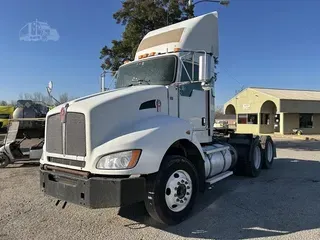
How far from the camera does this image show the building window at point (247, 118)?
1348 inches

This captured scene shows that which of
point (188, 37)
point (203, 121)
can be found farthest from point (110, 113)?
point (188, 37)

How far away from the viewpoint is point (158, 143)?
14.5ft

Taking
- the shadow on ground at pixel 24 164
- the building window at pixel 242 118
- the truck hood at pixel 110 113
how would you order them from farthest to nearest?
the building window at pixel 242 118 → the shadow on ground at pixel 24 164 → the truck hood at pixel 110 113

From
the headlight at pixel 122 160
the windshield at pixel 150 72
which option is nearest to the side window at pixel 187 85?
the windshield at pixel 150 72

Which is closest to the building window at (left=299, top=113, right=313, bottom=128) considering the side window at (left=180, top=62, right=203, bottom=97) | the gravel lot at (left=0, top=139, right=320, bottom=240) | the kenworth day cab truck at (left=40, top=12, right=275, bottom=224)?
the gravel lot at (left=0, top=139, right=320, bottom=240)

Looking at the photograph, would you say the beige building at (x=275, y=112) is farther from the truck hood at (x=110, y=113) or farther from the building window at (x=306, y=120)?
the truck hood at (x=110, y=113)

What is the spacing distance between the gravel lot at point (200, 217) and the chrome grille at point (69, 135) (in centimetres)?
120

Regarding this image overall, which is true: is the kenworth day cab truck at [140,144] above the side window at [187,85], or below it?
below

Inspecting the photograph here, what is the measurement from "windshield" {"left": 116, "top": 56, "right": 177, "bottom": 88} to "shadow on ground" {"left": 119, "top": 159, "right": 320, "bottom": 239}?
2.41 metres

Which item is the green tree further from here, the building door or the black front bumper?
the building door

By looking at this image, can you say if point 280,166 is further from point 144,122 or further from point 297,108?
point 297,108

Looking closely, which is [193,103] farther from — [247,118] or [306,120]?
[306,120]

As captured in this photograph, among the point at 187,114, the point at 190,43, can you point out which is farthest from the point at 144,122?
the point at 190,43

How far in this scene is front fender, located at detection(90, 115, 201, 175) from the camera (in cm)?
412
